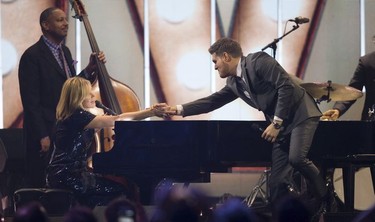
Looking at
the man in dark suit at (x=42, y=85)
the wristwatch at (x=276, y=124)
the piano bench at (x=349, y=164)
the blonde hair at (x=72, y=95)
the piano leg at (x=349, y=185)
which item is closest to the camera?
the wristwatch at (x=276, y=124)

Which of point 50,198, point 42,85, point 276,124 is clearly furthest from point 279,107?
point 42,85

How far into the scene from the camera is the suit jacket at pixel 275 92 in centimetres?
600

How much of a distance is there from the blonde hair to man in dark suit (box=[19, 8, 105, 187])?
0.80 m

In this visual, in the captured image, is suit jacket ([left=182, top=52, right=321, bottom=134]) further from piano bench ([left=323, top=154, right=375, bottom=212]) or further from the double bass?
the double bass

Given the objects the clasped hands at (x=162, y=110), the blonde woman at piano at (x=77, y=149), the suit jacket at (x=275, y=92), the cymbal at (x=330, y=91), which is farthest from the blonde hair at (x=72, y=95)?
the cymbal at (x=330, y=91)

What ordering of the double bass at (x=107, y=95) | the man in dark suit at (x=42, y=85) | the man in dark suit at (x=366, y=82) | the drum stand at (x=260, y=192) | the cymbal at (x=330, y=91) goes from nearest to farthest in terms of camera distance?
the cymbal at (x=330, y=91)
the double bass at (x=107, y=95)
the man in dark suit at (x=42, y=85)
the man in dark suit at (x=366, y=82)
the drum stand at (x=260, y=192)

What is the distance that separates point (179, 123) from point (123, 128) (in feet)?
1.42

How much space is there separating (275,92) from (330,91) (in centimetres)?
65

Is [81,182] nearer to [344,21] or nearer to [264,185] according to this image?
[264,185]

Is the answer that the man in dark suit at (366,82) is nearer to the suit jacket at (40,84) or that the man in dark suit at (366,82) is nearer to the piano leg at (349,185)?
the piano leg at (349,185)

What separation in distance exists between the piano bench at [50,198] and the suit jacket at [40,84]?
73 centimetres

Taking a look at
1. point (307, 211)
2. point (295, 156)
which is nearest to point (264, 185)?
point (295, 156)

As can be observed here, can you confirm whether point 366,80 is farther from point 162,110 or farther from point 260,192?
point 162,110

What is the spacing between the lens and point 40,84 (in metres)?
7.04
